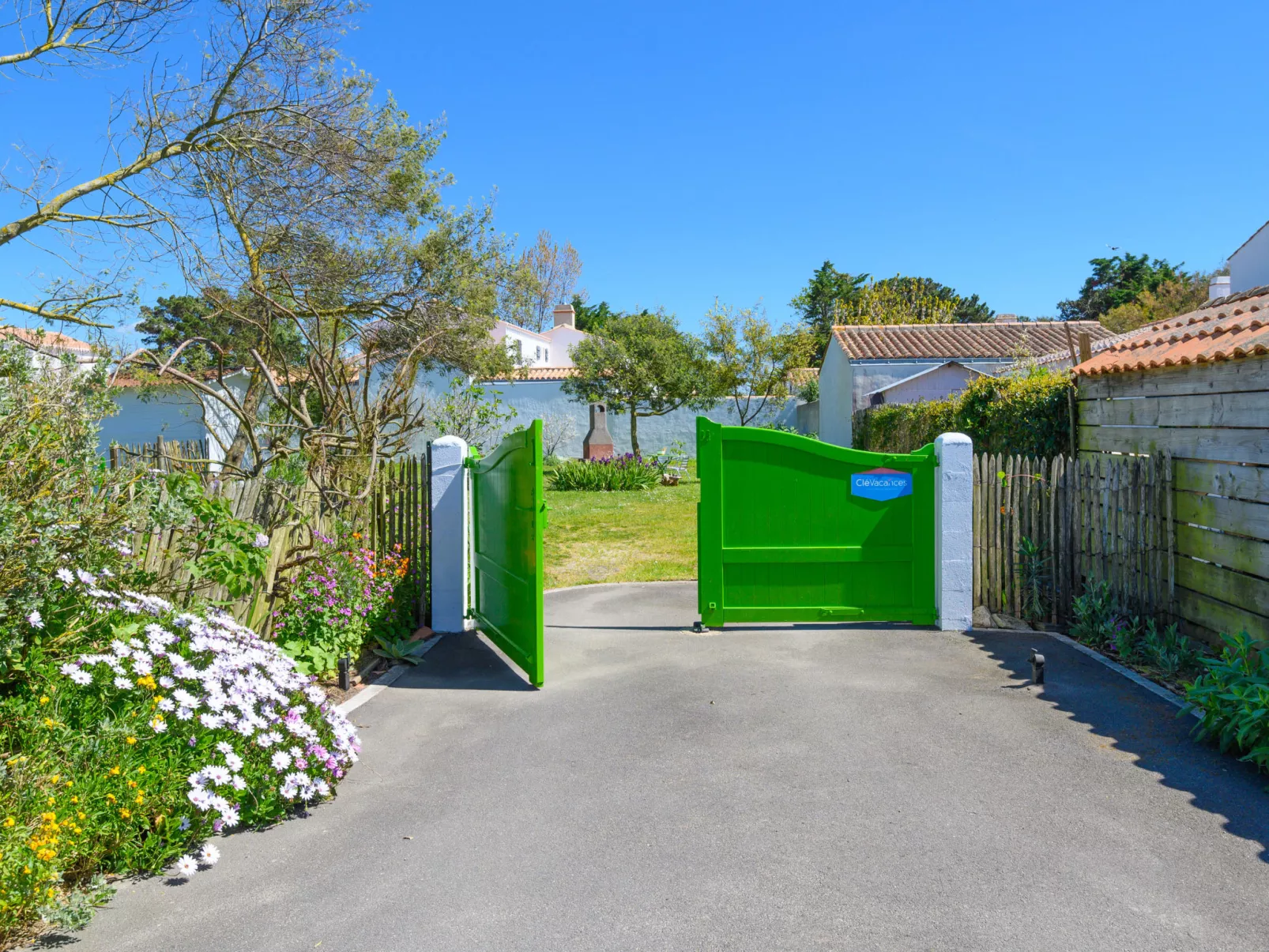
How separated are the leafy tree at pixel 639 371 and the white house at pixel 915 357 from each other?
4.19 m

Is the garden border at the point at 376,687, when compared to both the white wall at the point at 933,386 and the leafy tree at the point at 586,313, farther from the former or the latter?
the leafy tree at the point at 586,313

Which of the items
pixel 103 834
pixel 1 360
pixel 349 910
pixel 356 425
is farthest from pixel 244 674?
pixel 356 425

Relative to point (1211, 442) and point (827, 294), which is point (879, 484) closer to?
point (1211, 442)

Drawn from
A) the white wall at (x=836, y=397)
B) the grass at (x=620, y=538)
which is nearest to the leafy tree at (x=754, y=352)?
the white wall at (x=836, y=397)

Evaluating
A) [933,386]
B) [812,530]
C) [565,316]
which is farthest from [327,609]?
[565,316]

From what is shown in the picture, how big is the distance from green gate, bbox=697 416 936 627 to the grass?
118 inches

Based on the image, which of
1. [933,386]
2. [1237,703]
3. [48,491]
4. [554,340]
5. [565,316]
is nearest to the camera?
[48,491]

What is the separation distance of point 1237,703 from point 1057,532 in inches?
121

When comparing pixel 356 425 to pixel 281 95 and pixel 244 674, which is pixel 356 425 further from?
pixel 281 95

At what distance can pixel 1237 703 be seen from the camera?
507 cm

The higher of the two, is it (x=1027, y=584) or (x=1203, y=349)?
(x=1203, y=349)

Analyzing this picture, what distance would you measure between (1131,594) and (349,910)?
6569 mm

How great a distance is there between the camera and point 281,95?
1173 centimetres

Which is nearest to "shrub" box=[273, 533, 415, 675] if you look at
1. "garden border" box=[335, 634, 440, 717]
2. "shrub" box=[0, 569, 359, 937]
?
"garden border" box=[335, 634, 440, 717]
